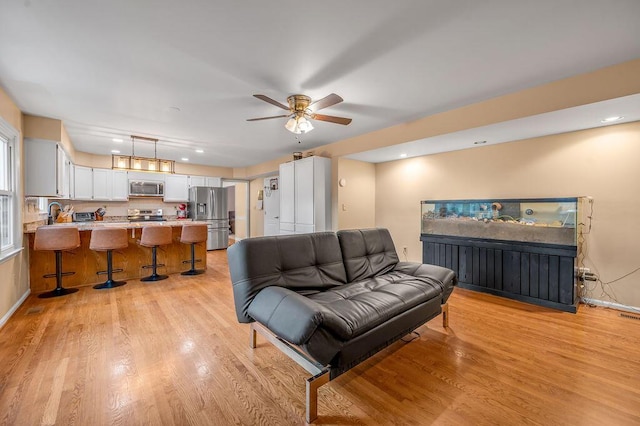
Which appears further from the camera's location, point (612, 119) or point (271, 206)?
point (271, 206)

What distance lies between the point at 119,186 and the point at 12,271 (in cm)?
356

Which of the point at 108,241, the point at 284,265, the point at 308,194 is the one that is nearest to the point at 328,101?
the point at 284,265

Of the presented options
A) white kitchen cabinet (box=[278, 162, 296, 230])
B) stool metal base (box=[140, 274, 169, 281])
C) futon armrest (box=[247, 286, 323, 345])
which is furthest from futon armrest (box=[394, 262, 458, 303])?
stool metal base (box=[140, 274, 169, 281])

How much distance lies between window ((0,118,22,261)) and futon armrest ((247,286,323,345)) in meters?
3.14

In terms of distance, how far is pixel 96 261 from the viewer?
407cm

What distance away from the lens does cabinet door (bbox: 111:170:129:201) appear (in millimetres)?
6027

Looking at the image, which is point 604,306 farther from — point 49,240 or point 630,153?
point 49,240

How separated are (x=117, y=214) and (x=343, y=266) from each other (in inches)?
249

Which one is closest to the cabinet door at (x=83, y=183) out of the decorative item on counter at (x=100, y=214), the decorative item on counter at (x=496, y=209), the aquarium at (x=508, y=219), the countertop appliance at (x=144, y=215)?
the decorative item on counter at (x=100, y=214)

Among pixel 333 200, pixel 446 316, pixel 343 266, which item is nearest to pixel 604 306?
pixel 446 316

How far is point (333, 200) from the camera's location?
491 centimetres

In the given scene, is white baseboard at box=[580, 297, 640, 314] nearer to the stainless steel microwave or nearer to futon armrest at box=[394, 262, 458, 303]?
futon armrest at box=[394, 262, 458, 303]

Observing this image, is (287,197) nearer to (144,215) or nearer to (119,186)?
(144,215)

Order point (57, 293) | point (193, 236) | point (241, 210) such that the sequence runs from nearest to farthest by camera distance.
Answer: point (57, 293)
point (193, 236)
point (241, 210)
